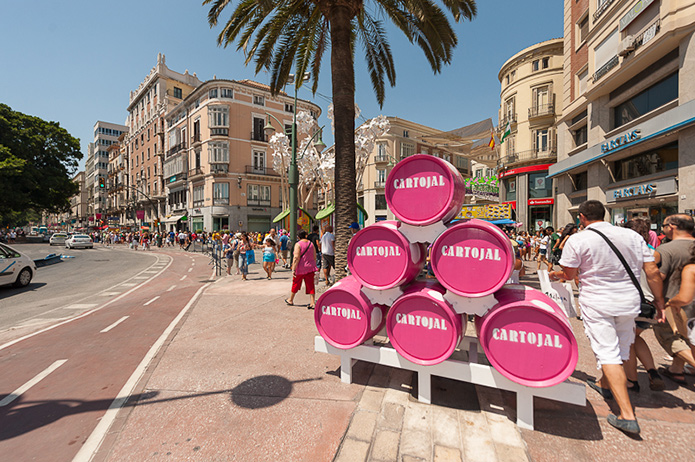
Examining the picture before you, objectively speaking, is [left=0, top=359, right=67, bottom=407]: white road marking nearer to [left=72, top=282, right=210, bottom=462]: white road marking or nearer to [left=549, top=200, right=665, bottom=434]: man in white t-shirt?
[left=72, top=282, right=210, bottom=462]: white road marking

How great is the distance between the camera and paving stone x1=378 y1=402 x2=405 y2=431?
269cm

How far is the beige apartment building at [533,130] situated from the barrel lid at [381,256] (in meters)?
29.0

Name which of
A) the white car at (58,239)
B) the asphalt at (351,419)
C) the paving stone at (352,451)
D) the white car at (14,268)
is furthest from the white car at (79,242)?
the paving stone at (352,451)

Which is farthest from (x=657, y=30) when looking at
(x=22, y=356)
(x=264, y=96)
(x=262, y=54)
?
(x=264, y=96)

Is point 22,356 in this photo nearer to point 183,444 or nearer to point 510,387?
point 183,444

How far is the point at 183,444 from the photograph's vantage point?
8.27ft

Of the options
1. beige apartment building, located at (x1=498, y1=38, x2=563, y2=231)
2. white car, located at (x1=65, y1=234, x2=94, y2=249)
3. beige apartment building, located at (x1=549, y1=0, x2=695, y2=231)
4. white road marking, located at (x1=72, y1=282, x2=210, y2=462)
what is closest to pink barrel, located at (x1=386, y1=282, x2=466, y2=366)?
white road marking, located at (x1=72, y1=282, x2=210, y2=462)

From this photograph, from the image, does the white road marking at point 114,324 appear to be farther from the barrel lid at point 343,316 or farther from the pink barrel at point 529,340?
the pink barrel at point 529,340

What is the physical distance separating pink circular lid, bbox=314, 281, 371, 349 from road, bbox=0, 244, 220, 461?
2.15 metres

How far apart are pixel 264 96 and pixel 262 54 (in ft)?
108

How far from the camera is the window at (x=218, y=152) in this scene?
1458 inches

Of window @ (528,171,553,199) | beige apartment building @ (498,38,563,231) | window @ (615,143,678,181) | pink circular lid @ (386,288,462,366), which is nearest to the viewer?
pink circular lid @ (386,288,462,366)

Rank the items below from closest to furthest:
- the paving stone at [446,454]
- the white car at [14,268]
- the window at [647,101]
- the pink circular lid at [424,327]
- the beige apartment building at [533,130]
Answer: the paving stone at [446,454] → the pink circular lid at [424,327] → the white car at [14,268] → the window at [647,101] → the beige apartment building at [533,130]

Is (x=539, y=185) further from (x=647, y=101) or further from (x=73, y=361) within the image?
(x=73, y=361)
